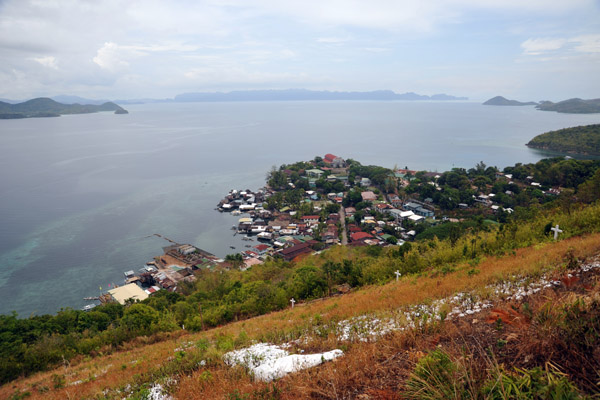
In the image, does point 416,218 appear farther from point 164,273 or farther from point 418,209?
point 164,273

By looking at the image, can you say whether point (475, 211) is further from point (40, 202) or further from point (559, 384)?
point (40, 202)

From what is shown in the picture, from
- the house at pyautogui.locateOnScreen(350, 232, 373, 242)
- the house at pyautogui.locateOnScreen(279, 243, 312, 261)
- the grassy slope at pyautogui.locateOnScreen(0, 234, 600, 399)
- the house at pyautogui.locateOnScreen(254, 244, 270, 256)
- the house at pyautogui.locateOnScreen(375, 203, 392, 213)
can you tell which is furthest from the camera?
the house at pyautogui.locateOnScreen(375, 203, 392, 213)

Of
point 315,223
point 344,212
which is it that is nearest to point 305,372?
point 315,223

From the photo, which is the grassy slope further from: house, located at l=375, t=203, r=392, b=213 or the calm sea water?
house, located at l=375, t=203, r=392, b=213

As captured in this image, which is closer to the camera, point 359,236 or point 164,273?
point 164,273

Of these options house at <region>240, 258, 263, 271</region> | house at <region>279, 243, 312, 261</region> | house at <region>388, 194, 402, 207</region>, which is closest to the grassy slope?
house at <region>240, 258, 263, 271</region>

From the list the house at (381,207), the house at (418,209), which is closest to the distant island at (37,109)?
the house at (381,207)

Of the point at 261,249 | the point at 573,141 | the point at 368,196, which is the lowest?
the point at 261,249
